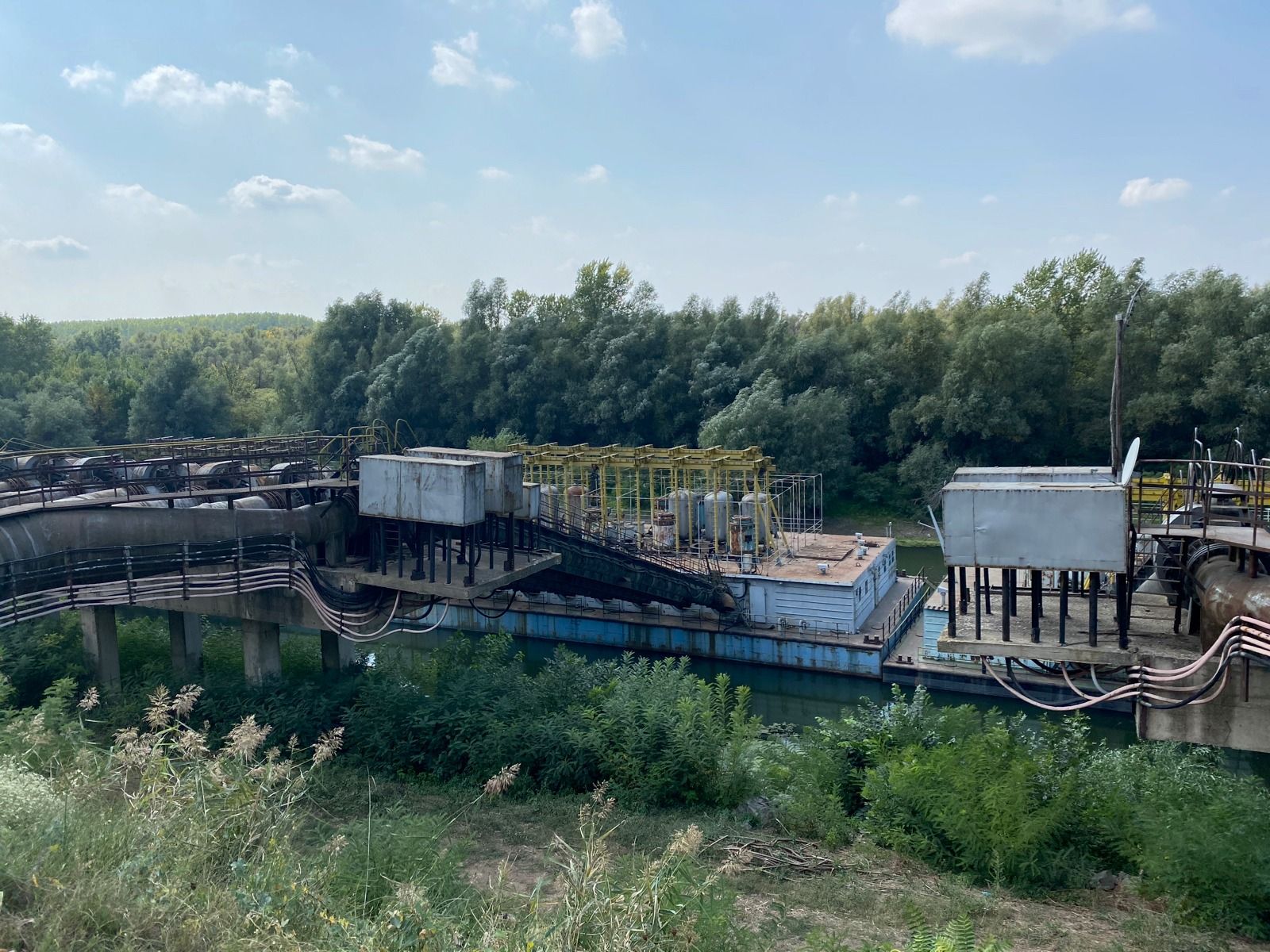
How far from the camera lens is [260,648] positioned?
18047 mm

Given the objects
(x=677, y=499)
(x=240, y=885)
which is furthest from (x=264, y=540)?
(x=677, y=499)

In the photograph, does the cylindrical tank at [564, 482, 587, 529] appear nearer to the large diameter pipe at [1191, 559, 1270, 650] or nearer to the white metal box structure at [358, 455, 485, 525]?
the white metal box structure at [358, 455, 485, 525]

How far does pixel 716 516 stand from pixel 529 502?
12.3 meters

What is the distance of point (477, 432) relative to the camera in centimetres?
5709

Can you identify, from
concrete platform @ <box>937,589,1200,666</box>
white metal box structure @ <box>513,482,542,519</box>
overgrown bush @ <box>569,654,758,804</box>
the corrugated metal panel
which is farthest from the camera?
the corrugated metal panel

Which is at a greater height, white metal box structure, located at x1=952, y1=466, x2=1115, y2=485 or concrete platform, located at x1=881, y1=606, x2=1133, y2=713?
white metal box structure, located at x1=952, y1=466, x2=1115, y2=485

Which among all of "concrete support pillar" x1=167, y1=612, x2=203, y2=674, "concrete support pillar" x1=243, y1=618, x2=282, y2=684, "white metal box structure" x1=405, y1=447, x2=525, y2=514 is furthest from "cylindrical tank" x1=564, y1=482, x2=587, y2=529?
"concrete support pillar" x1=243, y1=618, x2=282, y2=684

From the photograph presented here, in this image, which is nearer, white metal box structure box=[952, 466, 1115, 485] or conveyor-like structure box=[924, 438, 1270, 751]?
conveyor-like structure box=[924, 438, 1270, 751]

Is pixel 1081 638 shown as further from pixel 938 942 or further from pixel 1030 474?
pixel 938 942

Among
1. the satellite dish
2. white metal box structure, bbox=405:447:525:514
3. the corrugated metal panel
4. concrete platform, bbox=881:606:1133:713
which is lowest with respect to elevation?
concrete platform, bbox=881:606:1133:713

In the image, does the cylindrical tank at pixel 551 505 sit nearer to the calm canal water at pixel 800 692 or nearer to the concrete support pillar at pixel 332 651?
the calm canal water at pixel 800 692

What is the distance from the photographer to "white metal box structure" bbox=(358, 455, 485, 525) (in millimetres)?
15945

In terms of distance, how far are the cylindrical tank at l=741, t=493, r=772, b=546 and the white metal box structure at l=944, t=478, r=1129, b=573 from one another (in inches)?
744

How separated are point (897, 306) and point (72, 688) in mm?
55126
